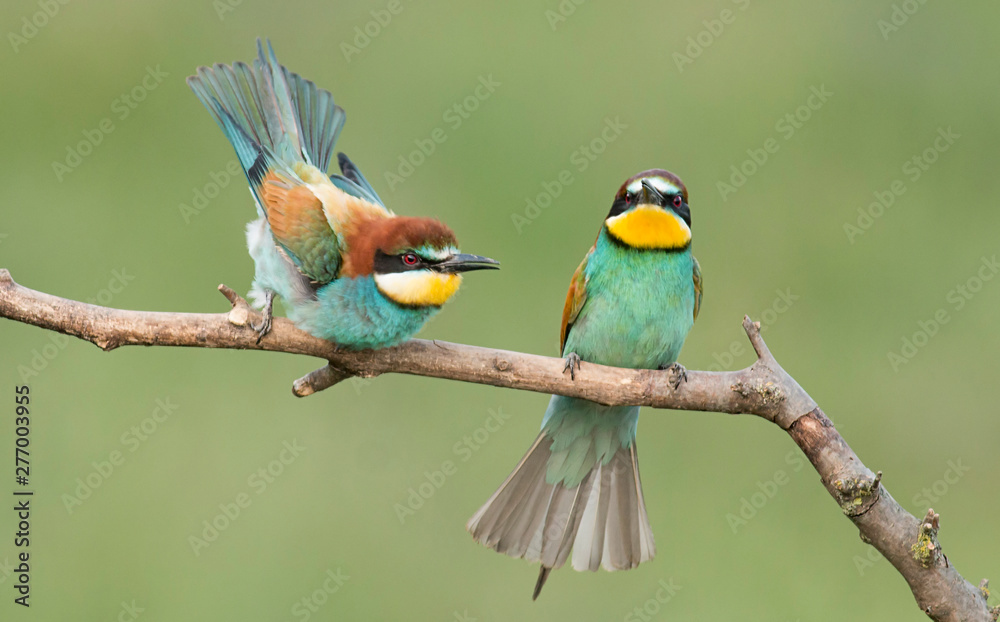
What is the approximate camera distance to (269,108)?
7.59 ft

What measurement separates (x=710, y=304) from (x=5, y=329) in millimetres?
2093

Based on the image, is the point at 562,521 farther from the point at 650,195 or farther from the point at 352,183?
the point at 352,183

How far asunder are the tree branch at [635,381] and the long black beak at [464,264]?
0.13 m

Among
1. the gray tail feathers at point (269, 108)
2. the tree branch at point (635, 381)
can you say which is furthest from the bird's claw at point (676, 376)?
the gray tail feathers at point (269, 108)

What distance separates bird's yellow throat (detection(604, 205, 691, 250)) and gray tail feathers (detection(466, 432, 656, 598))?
16.5 inches

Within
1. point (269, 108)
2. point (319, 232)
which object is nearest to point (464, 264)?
point (319, 232)

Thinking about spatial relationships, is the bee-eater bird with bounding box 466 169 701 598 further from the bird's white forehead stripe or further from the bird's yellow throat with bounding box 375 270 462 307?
the bird's yellow throat with bounding box 375 270 462 307

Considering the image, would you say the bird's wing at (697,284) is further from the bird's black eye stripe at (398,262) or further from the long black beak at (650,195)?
the bird's black eye stripe at (398,262)

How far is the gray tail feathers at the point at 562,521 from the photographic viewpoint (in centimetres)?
221

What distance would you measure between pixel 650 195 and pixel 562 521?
0.65 m

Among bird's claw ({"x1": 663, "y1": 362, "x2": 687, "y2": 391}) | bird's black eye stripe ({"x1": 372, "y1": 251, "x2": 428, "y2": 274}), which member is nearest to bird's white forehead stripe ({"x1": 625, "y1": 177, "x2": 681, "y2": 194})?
bird's claw ({"x1": 663, "y1": 362, "x2": 687, "y2": 391})

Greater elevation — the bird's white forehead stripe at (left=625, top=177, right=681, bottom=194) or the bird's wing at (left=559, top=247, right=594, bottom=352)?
the bird's white forehead stripe at (left=625, top=177, right=681, bottom=194)

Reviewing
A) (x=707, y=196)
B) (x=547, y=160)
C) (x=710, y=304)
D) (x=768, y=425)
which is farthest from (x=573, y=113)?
(x=768, y=425)

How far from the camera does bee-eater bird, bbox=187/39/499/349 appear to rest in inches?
76.4
